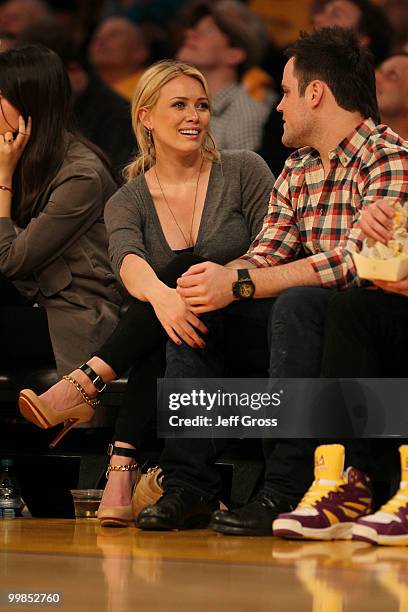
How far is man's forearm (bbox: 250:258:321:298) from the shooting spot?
2482mm

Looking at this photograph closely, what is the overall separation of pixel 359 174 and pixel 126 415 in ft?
2.46

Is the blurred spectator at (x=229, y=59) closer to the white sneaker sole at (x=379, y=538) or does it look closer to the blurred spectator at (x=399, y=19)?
the blurred spectator at (x=399, y=19)

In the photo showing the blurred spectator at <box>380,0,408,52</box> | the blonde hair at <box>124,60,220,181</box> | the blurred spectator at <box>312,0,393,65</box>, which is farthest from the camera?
the blurred spectator at <box>380,0,408,52</box>

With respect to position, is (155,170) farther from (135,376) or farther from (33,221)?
(135,376)

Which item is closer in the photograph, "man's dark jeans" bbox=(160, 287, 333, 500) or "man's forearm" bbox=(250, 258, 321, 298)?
"man's dark jeans" bbox=(160, 287, 333, 500)

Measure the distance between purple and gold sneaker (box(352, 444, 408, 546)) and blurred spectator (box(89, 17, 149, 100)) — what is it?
393 centimetres

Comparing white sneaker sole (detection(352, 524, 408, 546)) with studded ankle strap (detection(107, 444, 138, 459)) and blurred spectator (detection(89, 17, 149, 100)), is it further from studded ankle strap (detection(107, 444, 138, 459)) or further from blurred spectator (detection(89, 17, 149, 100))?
blurred spectator (detection(89, 17, 149, 100))

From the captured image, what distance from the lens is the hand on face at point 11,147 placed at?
3.15 metres

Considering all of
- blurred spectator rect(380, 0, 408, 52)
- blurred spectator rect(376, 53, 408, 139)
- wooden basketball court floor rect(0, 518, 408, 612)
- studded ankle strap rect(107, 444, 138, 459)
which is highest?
blurred spectator rect(380, 0, 408, 52)

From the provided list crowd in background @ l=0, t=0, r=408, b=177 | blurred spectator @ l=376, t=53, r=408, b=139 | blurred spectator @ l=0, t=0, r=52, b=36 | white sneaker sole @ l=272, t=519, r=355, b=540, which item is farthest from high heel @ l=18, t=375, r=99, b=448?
blurred spectator @ l=0, t=0, r=52, b=36

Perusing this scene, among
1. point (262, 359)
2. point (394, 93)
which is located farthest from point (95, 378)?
point (394, 93)

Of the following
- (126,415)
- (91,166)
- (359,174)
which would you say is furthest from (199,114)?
(126,415)

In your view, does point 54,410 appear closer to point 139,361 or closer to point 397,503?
point 139,361

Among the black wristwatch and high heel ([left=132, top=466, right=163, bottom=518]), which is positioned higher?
the black wristwatch
